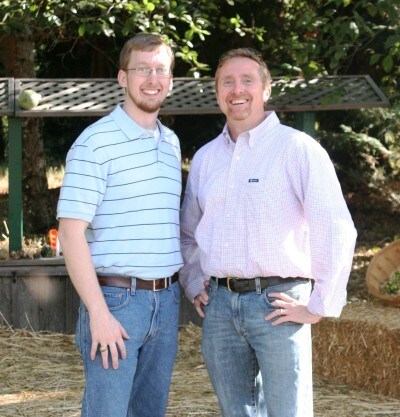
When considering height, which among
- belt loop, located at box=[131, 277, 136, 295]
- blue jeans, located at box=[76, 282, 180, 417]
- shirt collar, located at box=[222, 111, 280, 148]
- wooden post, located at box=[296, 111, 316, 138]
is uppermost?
wooden post, located at box=[296, 111, 316, 138]

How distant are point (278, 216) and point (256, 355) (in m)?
0.50

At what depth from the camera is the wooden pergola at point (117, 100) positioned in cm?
679

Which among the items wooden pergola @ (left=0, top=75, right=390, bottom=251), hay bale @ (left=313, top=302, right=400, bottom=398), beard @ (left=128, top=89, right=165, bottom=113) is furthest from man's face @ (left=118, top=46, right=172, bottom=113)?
wooden pergola @ (left=0, top=75, right=390, bottom=251)

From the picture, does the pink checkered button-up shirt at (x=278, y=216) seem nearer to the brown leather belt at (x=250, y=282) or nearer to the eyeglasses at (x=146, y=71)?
the brown leather belt at (x=250, y=282)

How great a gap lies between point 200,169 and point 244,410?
92 centimetres

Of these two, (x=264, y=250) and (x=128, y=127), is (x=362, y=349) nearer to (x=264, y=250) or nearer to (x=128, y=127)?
(x=264, y=250)

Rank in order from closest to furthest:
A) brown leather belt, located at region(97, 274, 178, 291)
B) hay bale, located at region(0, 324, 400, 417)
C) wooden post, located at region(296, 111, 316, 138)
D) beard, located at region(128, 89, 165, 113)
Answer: brown leather belt, located at region(97, 274, 178, 291) → beard, located at region(128, 89, 165, 113) → hay bale, located at region(0, 324, 400, 417) → wooden post, located at region(296, 111, 316, 138)

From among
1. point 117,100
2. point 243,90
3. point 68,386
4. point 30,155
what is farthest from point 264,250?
point 30,155

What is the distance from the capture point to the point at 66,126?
1371cm

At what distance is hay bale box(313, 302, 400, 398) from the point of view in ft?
18.0

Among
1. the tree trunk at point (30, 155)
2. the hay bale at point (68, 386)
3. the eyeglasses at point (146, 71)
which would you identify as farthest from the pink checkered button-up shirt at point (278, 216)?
the tree trunk at point (30, 155)

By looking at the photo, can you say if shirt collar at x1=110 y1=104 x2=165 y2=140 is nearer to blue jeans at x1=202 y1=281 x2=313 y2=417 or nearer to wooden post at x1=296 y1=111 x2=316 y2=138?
blue jeans at x1=202 y1=281 x2=313 y2=417

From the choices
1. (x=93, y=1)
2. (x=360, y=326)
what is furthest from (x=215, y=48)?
(x=360, y=326)

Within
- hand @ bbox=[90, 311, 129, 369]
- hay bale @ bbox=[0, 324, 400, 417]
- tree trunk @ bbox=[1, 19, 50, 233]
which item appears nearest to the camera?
hand @ bbox=[90, 311, 129, 369]
